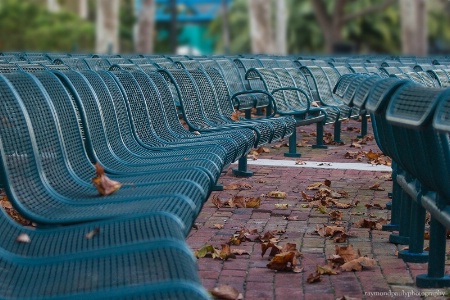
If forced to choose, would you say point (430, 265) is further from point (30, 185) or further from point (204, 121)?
point (204, 121)

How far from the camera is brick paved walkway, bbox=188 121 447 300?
5.27m

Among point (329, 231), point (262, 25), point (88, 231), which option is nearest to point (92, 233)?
point (88, 231)

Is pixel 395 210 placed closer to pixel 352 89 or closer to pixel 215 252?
pixel 352 89

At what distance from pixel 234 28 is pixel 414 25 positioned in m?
32.1

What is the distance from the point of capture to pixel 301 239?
666cm

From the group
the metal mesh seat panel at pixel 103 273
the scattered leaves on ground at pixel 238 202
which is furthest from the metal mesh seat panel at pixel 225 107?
the metal mesh seat panel at pixel 103 273

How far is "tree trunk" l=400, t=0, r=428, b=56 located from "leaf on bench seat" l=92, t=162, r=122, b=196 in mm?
38442

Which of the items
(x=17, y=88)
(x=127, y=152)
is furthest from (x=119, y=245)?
(x=127, y=152)

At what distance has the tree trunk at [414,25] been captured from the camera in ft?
141

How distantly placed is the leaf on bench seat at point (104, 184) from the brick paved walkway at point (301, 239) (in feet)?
2.27

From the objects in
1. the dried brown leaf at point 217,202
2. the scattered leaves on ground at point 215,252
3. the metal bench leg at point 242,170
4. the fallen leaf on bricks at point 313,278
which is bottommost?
the metal bench leg at point 242,170

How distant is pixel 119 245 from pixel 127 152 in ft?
8.56

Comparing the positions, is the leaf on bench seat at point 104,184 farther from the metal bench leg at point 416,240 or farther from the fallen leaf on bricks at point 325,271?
the metal bench leg at point 416,240

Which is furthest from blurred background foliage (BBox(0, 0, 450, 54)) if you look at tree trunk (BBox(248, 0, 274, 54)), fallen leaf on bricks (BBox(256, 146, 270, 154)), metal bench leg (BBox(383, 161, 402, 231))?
metal bench leg (BBox(383, 161, 402, 231))
